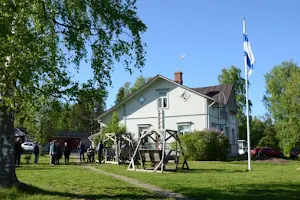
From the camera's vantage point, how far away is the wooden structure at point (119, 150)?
80.3ft

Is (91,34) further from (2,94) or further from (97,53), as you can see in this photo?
(2,94)

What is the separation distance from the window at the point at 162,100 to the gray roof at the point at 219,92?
16.5 feet

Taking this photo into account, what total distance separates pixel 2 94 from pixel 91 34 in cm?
328

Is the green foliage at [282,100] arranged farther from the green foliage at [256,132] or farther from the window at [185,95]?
the window at [185,95]

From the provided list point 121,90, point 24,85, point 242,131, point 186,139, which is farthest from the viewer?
point 121,90

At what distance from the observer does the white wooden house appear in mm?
33781

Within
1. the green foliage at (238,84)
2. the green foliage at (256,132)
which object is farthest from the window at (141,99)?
the green foliage at (256,132)

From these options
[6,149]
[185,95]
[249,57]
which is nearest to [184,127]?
[185,95]

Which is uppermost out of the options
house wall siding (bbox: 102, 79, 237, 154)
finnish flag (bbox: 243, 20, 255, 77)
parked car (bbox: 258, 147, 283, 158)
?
finnish flag (bbox: 243, 20, 255, 77)

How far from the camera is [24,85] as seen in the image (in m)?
9.16

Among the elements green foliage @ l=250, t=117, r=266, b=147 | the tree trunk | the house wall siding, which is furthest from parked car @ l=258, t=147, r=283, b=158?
the tree trunk

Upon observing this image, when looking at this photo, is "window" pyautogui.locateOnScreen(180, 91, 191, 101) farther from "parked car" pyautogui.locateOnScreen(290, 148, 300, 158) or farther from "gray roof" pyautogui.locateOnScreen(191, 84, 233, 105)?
"parked car" pyautogui.locateOnScreen(290, 148, 300, 158)

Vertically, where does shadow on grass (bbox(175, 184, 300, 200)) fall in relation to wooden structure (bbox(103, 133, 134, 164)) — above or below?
below

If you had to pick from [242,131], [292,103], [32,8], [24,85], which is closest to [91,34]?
[32,8]
